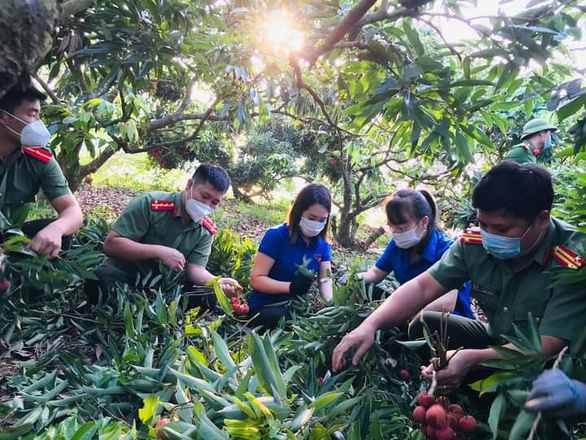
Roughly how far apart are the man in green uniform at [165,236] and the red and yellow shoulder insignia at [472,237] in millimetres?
1263

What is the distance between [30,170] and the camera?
218cm

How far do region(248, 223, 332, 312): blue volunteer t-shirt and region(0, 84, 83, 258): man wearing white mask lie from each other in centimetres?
116

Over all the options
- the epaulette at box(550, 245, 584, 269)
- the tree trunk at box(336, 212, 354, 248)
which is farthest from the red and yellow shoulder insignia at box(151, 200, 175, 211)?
the tree trunk at box(336, 212, 354, 248)

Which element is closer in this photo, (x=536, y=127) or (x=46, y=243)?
(x=46, y=243)

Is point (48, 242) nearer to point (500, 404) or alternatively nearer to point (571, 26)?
point (500, 404)

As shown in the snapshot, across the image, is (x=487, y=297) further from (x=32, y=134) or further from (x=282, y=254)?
(x=32, y=134)

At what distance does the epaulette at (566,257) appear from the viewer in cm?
131

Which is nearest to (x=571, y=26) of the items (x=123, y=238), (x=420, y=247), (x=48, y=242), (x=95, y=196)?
(x=420, y=247)

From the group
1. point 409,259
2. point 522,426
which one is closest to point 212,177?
point 409,259

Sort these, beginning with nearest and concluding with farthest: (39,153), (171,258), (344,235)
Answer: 1. (39,153)
2. (171,258)
3. (344,235)

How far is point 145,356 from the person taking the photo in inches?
63.8

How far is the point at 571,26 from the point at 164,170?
9.47 meters

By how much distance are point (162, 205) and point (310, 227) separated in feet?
3.17

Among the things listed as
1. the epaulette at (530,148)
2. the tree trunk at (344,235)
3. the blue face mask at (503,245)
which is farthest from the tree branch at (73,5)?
the tree trunk at (344,235)
